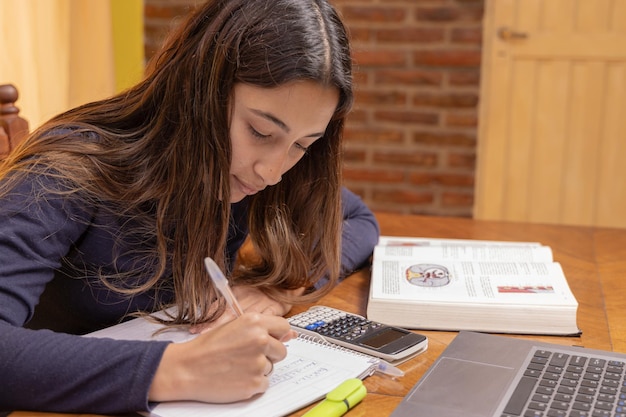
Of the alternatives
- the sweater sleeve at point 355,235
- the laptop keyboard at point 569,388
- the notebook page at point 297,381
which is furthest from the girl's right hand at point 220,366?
the sweater sleeve at point 355,235

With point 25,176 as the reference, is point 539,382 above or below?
below

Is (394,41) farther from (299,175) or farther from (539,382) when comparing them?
(539,382)

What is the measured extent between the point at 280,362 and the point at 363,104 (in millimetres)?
2298

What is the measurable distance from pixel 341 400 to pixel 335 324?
24 centimetres

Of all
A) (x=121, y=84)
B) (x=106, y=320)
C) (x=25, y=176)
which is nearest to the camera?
(x=25, y=176)

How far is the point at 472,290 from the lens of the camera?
110 cm

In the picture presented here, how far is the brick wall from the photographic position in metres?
2.96

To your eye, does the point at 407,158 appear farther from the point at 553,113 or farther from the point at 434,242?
the point at 434,242

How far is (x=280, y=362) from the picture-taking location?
87 cm

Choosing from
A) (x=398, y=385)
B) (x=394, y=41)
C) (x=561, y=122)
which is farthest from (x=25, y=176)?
(x=561, y=122)

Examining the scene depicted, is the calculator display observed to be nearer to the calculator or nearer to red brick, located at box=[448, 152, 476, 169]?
the calculator

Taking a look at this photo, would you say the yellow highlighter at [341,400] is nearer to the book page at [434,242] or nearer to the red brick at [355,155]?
the book page at [434,242]

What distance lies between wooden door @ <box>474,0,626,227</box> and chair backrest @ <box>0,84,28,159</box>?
82.2 inches

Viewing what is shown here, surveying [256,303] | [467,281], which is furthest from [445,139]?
[256,303]
